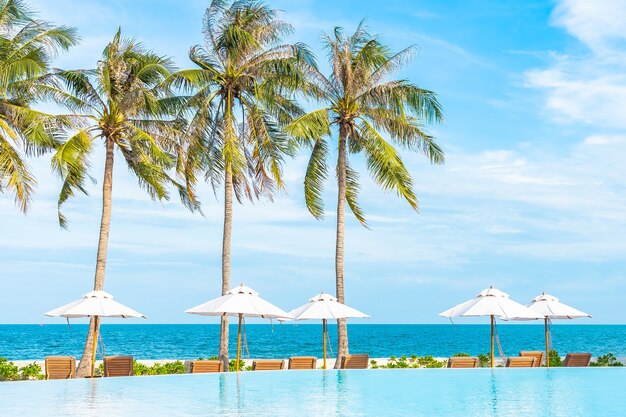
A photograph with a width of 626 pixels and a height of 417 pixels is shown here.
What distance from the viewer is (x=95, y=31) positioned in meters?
23.4

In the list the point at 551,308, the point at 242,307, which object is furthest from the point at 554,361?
the point at 242,307

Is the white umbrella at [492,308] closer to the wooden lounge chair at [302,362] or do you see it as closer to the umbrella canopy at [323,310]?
the umbrella canopy at [323,310]

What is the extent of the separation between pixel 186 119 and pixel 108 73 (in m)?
3.36

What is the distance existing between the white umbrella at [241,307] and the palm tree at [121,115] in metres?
3.84

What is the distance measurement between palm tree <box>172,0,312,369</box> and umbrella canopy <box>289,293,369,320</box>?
2.70m

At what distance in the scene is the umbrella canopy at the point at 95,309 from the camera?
1847 cm

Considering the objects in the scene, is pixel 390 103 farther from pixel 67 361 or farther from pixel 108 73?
pixel 67 361

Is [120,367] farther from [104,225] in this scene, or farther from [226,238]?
[226,238]

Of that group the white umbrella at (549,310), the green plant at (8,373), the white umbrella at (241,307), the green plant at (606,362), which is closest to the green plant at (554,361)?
the white umbrella at (549,310)

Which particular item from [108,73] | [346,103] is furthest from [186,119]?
A: [346,103]

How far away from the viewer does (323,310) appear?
69.5 feet

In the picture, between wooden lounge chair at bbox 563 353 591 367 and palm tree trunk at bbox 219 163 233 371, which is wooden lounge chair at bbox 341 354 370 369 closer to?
palm tree trunk at bbox 219 163 233 371

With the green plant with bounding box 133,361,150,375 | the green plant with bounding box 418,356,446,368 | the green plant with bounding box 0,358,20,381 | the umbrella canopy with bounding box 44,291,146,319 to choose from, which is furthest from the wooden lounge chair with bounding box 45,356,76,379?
the green plant with bounding box 418,356,446,368

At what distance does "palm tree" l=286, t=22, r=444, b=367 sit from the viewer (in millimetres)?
23672
